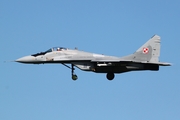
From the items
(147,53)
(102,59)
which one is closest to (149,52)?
(147,53)

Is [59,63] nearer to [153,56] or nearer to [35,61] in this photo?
[35,61]

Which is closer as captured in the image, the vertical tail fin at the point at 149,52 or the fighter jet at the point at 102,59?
the fighter jet at the point at 102,59

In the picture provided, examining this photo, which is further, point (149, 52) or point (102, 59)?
point (149, 52)

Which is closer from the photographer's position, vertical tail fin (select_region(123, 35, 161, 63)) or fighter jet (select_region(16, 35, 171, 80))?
fighter jet (select_region(16, 35, 171, 80))

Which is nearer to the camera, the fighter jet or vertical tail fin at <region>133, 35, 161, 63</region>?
the fighter jet

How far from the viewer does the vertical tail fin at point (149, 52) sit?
42.6 metres

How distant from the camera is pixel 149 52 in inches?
1686

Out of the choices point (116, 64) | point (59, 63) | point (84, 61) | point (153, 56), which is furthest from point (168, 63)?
point (59, 63)

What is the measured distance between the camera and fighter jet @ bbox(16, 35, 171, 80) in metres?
41.7

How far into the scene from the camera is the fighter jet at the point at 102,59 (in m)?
41.7

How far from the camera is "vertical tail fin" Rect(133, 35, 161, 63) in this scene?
4256 centimetres

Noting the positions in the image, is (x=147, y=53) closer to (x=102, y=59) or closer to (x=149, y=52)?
(x=149, y=52)

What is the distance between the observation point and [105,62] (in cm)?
4147

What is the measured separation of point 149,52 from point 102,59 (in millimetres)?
4937
